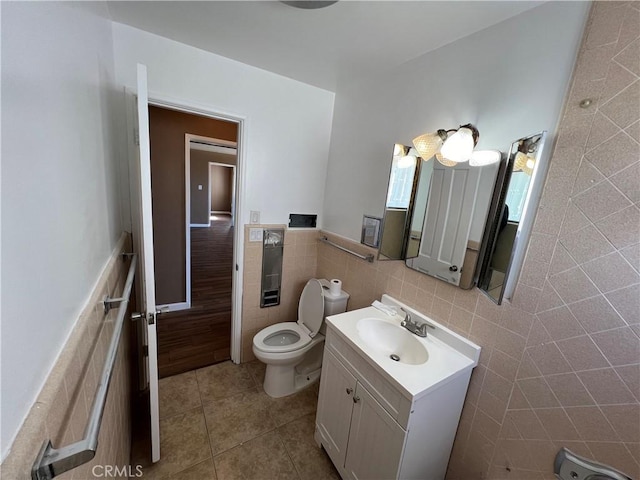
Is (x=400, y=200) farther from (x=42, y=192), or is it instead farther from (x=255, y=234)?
(x=42, y=192)

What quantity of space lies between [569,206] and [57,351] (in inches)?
61.7

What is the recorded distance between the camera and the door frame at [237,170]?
1620mm

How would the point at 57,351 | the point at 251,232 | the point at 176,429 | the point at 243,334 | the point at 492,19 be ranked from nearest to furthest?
the point at 57,351
the point at 492,19
the point at 176,429
the point at 251,232
the point at 243,334

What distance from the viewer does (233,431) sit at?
5.39 ft

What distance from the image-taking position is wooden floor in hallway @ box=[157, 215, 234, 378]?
7.30 feet

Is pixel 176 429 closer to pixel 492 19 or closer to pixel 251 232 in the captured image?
pixel 251 232

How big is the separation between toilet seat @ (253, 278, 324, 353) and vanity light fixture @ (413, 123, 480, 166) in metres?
1.21

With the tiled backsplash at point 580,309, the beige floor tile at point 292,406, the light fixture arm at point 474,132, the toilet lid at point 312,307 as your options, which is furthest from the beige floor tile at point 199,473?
the light fixture arm at point 474,132

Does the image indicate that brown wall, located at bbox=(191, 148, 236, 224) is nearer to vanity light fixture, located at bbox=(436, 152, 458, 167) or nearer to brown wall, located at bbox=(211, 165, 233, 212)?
brown wall, located at bbox=(211, 165, 233, 212)

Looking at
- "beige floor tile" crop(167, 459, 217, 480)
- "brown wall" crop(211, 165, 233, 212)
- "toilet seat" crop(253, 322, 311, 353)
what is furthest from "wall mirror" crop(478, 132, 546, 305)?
"brown wall" crop(211, 165, 233, 212)

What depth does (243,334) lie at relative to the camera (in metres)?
2.20

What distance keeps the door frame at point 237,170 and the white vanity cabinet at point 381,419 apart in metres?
0.99

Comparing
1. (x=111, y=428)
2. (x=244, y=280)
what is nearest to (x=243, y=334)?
(x=244, y=280)

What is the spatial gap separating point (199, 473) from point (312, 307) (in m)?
1.16
